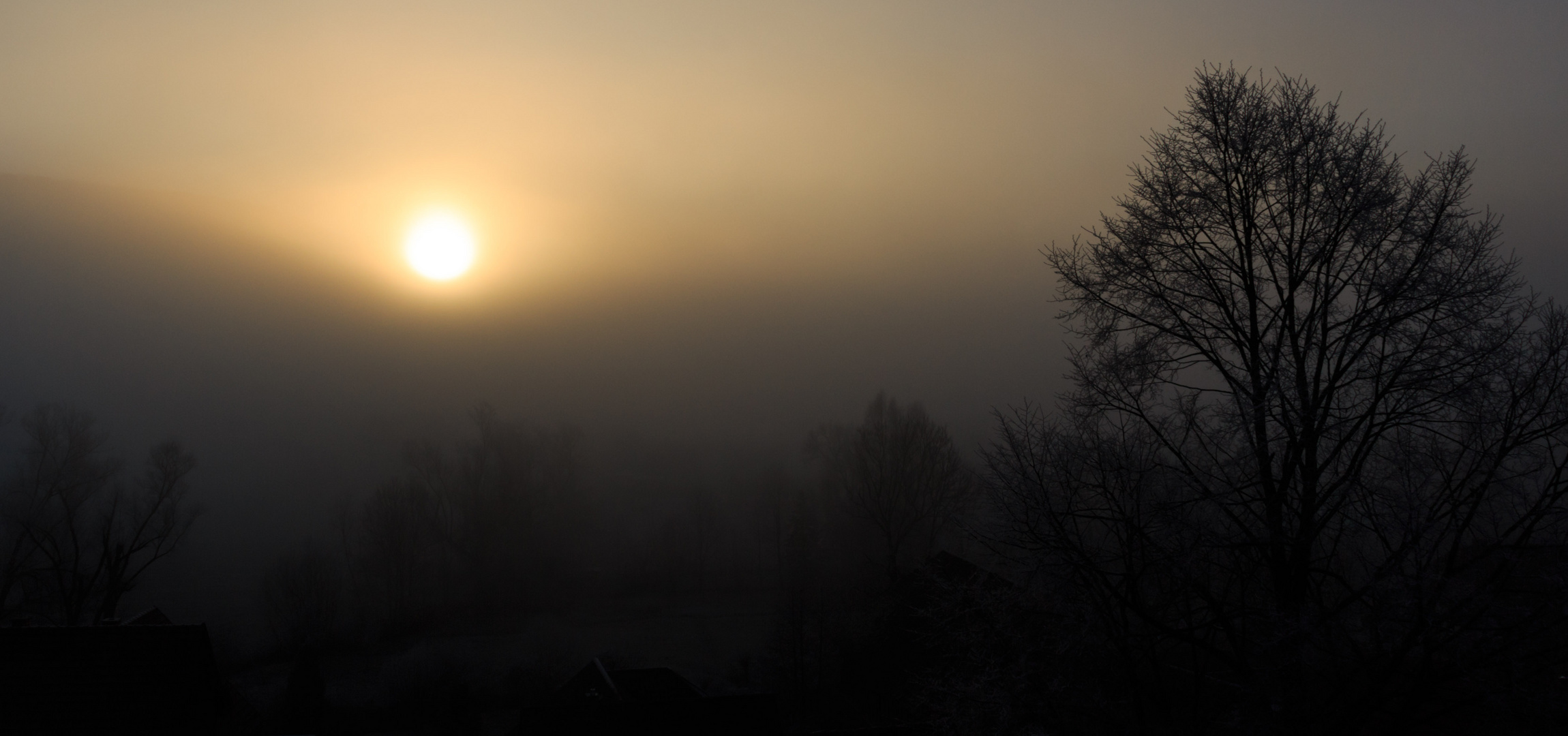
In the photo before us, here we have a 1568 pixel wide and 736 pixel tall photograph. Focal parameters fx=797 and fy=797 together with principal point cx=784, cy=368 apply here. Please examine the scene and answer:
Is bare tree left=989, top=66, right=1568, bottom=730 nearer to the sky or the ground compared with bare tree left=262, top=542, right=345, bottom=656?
nearer to the sky

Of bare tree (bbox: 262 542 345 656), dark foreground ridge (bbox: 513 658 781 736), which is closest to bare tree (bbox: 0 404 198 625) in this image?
bare tree (bbox: 262 542 345 656)

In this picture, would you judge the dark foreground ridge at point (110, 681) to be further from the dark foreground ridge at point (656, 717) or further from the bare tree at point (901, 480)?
the bare tree at point (901, 480)

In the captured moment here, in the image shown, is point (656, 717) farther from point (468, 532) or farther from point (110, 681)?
point (468, 532)

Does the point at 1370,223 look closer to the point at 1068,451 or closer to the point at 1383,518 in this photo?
the point at 1383,518

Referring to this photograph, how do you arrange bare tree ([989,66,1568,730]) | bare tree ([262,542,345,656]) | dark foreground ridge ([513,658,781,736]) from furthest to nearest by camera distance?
1. bare tree ([262,542,345,656])
2. dark foreground ridge ([513,658,781,736])
3. bare tree ([989,66,1568,730])

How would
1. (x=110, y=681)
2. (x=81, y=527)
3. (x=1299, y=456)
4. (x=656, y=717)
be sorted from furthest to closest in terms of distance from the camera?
(x=81, y=527), (x=656, y=717), (x=110, y=681), (x=1299, y=456)

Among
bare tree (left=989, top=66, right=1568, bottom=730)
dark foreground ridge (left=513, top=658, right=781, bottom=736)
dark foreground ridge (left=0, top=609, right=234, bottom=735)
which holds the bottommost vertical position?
dark foreground ridge (left=513, top=658, right=781, bottom=736)

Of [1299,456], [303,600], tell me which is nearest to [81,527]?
[303,600]

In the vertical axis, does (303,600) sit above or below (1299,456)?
below

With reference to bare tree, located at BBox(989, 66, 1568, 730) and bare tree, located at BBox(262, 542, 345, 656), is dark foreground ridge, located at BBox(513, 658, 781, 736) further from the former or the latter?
bare tree, located at BBox(262, 542, 345, 656)

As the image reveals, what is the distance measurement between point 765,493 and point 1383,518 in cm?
5476

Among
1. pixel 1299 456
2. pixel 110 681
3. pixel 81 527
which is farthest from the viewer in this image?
pixel 81 527

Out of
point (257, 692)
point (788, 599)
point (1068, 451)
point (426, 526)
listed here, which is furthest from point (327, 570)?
point (1068, 451)

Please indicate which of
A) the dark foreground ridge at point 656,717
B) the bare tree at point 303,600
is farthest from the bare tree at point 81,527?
the dark foreground ridge at point 656,717
